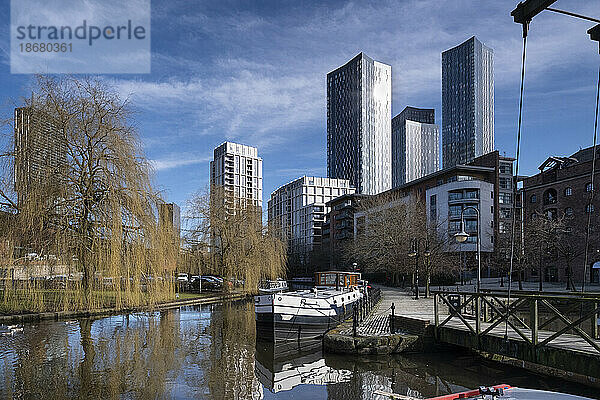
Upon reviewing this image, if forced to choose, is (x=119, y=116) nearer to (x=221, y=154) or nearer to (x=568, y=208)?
(x=568, y=208)

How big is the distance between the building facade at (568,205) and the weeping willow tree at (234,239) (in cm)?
2686

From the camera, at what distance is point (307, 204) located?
149625 mm

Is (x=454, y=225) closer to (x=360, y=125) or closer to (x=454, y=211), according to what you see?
(x=454, y=211)

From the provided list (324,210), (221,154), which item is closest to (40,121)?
(324,210)

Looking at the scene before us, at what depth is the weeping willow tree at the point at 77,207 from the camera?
21.1 m

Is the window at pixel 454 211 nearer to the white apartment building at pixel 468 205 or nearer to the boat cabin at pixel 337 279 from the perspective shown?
the white apartment building at pixel 468 205

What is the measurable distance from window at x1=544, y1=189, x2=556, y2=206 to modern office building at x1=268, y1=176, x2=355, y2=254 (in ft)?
247

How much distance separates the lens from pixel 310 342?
19.5 metres

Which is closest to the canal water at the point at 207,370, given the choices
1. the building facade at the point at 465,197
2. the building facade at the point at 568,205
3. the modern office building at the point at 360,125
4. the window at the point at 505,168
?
the building facade at the point at 568,205

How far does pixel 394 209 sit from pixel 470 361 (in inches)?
1699

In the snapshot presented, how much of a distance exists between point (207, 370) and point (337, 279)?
63.8ft

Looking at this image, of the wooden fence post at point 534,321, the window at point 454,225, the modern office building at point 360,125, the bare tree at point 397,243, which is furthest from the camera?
the modern office building at point 360,125

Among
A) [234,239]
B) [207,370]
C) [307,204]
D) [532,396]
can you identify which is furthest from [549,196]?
[307,204]

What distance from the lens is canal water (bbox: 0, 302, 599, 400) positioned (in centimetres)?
1211
